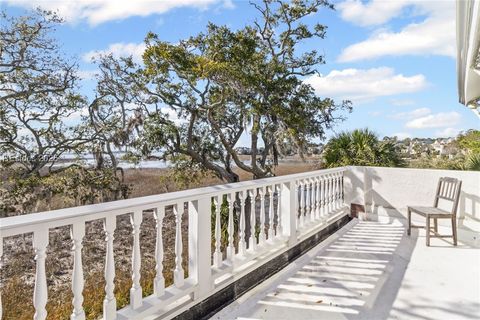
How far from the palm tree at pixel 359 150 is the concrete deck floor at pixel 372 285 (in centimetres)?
344

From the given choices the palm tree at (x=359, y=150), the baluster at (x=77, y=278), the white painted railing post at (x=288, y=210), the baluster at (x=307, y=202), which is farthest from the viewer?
the palm tree at (x=359, y=150)

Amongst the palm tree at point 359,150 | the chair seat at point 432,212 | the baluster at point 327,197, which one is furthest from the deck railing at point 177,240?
the palm tree at point 359,150

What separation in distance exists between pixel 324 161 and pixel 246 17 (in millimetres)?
5595

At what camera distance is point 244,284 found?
2875mm

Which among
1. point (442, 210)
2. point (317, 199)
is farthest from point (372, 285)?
point (442, 210)

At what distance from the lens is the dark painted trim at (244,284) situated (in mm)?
2373

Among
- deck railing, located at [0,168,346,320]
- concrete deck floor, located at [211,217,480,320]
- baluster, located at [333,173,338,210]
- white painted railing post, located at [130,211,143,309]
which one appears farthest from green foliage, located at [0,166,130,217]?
white painted railing post, located at [130,211,143,309]

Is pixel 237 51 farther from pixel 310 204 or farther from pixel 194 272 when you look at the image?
pixel 194 272

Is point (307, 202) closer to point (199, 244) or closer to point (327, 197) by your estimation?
point (327, 197)

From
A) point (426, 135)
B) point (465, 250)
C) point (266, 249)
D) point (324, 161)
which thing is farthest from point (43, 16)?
point (426, 135)

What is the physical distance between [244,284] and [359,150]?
571 centimetres

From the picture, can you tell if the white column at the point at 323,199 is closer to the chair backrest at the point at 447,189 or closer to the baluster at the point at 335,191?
the baluster at the point at 335,191

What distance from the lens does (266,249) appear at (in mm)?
3316

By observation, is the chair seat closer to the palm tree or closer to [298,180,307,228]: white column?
[298,180,307,228]: white column
